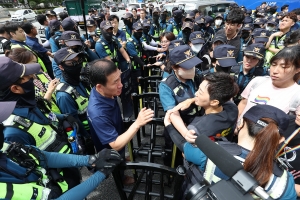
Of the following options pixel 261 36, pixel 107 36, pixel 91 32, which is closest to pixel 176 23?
pixel 91 32

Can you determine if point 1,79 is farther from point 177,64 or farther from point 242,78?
point 242,78

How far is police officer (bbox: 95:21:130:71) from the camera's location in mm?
4082

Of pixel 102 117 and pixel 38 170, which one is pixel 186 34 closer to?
pixel 102 117

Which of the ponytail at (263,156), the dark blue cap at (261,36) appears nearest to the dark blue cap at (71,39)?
the ponytail at (263,156)

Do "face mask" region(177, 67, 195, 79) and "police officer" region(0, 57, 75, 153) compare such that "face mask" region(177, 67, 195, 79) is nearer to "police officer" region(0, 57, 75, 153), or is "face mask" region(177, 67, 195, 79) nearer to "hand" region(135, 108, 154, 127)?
"hand" region(135, 108, 154, 127)

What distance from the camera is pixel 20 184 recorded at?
111 centimetres

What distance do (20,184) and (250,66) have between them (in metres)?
2.79

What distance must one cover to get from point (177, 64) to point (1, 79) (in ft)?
5.33

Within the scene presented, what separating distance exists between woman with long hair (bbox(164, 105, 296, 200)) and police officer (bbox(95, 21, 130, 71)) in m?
3.35

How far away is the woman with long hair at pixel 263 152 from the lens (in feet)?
3.31

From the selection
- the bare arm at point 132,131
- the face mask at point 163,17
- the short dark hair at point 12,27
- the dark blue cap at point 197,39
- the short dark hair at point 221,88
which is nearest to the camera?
the short dark hair at point 221,88

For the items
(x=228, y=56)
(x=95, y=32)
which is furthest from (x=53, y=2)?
(x=228, y=56)

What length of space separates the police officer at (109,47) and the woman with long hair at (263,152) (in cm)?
Result: 335

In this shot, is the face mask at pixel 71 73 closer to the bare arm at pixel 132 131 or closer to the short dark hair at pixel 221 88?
the bare arm at pixel 132 131
